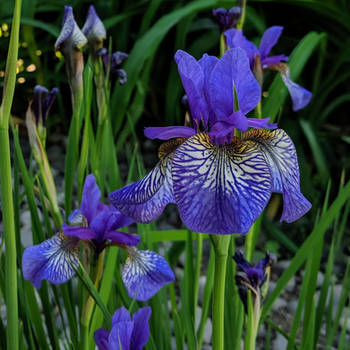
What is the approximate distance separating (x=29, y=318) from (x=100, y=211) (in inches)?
7.0

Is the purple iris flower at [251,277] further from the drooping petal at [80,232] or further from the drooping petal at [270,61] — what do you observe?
the drooping petal at [270,61]

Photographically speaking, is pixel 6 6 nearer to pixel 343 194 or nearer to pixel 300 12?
pixel 300 12

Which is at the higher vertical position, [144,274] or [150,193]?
[150,193]

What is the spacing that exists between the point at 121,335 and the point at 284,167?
0.23 m

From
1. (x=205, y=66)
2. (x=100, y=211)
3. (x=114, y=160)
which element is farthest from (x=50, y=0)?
(x=205, y=66)

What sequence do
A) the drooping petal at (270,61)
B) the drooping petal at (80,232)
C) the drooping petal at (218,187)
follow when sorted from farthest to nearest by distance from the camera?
the drooping petal at (270,61)
the drooping petal at (80,232)
the drooping petal at (218,187)

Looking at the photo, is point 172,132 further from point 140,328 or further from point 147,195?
point 140,328

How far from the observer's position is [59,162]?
212 centimetres

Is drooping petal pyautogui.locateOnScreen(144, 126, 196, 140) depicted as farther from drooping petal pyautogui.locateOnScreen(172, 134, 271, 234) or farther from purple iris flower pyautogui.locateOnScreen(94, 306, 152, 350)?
purple iris flower pyautogui.locateOnScreen(94, 306, 152, 350)

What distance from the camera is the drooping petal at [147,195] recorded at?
45 centimetres

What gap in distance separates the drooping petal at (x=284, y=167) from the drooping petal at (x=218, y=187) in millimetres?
29

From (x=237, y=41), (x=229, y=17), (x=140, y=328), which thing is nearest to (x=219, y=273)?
(x=140, y=328)

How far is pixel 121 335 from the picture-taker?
524 millimetres

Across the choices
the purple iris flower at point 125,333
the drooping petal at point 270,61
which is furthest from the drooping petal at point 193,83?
the drooping petal at point 270,61
